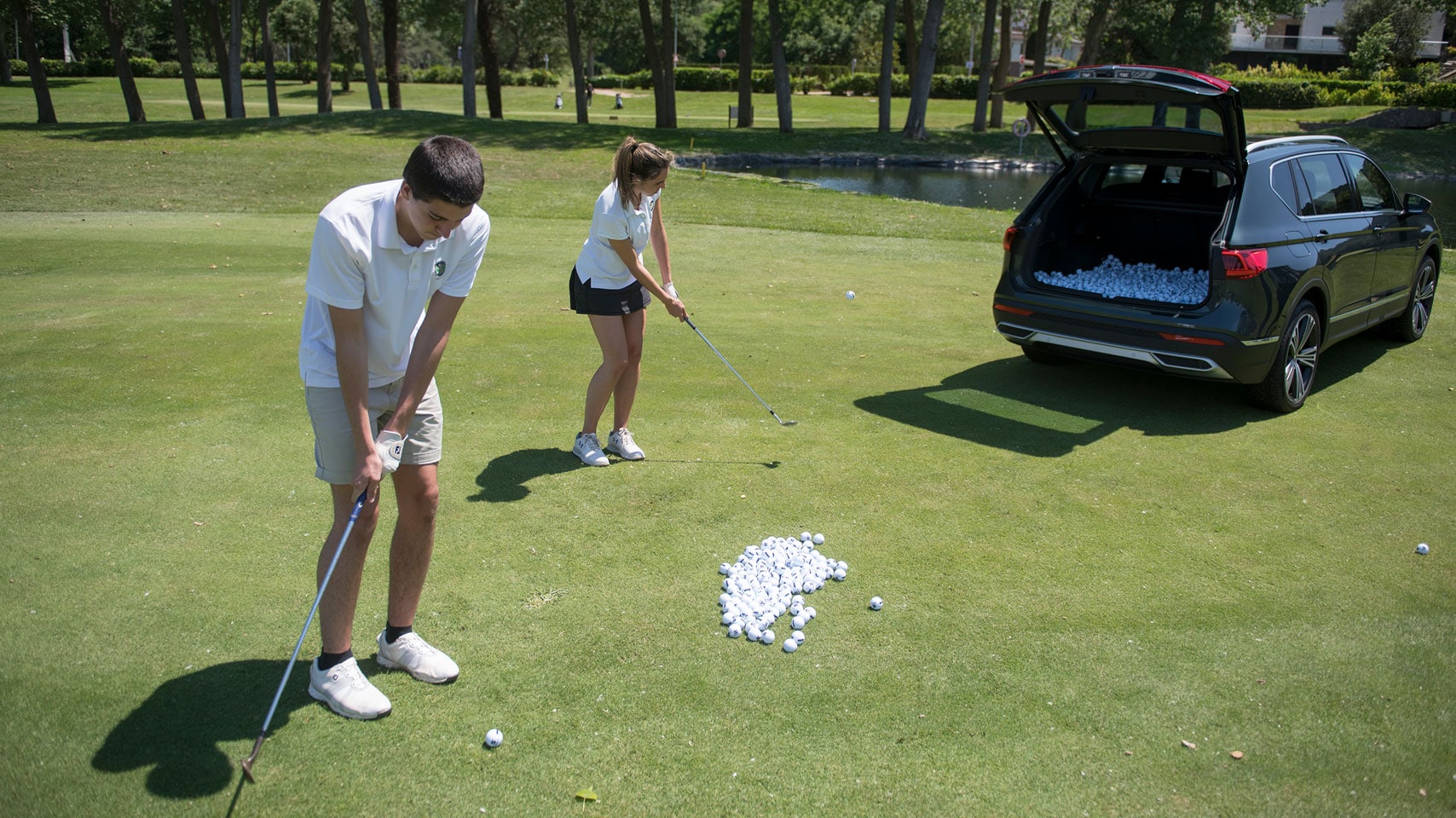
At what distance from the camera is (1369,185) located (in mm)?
8422

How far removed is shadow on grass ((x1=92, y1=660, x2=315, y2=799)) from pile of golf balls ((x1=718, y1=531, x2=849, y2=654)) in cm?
174

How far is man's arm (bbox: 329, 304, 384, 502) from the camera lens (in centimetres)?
322

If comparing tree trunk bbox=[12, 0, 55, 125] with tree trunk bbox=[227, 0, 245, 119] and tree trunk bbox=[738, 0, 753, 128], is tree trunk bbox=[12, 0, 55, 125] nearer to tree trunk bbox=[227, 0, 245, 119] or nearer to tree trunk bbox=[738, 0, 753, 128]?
tree trunk bbox=[227, 0, 245, 119]

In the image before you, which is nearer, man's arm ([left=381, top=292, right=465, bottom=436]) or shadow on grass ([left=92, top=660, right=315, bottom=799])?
shadow on grass ([left=92, top=660, right=315, bottom=799])

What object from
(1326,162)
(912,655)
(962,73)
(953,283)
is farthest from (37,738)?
(962,73)

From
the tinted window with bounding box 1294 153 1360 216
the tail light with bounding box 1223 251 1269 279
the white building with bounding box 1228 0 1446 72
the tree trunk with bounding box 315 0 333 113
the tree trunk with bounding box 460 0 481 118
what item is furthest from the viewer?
the white building with bounding box 1228 0 1446 72

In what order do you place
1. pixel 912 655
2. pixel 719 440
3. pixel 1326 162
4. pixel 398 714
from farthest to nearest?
pixel 1326 162
pixel 719 440
pixel 912 655
pixel 398 714

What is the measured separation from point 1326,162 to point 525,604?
23.7 feet

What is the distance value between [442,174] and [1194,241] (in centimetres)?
709

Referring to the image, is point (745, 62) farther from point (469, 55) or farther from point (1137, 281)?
point (1137, 281)

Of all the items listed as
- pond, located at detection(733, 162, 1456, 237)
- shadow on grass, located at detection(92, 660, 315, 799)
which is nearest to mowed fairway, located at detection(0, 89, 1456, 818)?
shadow on grass, located at detection(92, 660, 315, 799)

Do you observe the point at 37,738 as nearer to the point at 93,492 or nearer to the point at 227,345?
the point at 93,492

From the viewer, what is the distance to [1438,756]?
3553 millimetres

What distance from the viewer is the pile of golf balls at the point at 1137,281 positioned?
7311 millimetres
